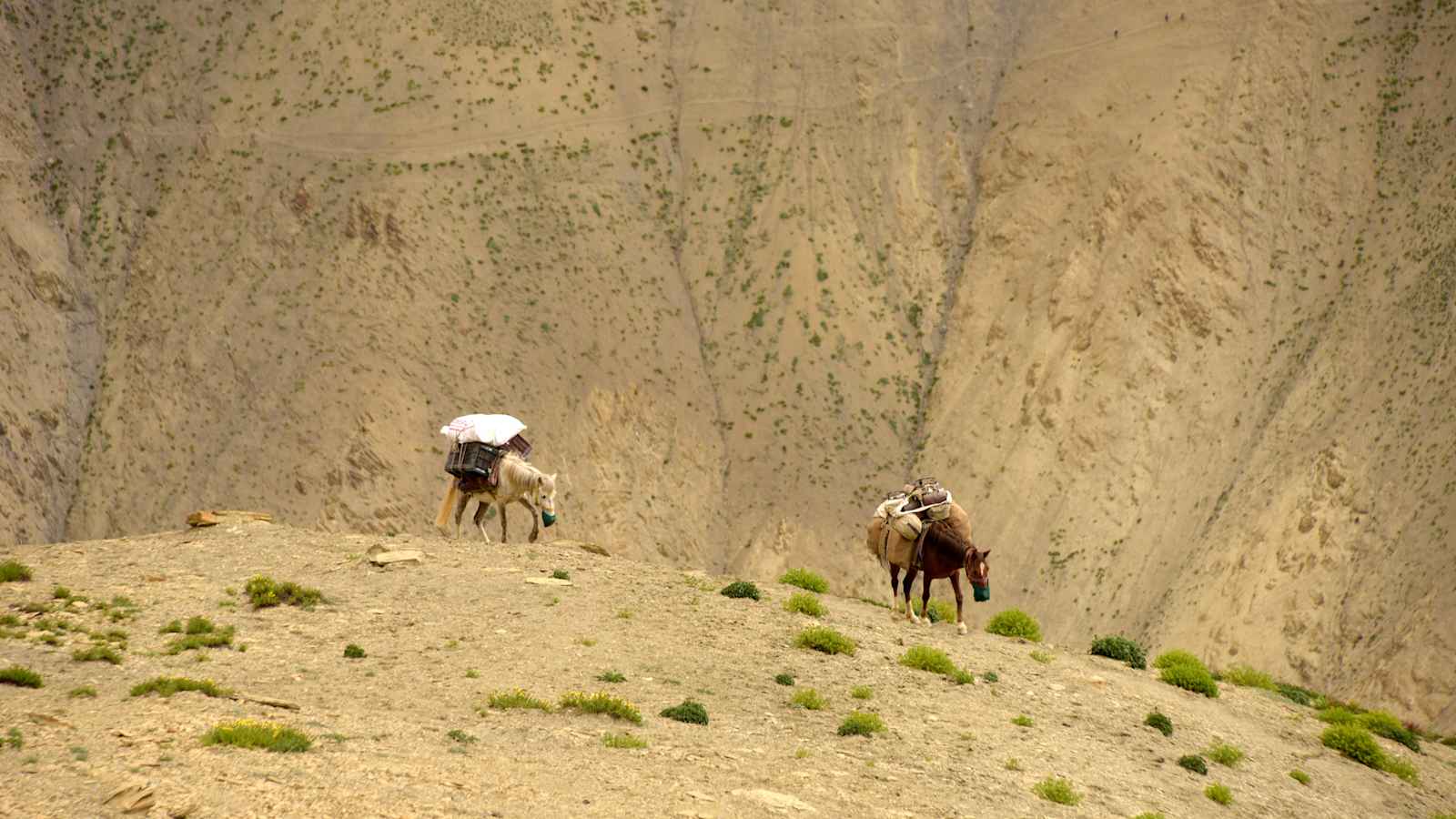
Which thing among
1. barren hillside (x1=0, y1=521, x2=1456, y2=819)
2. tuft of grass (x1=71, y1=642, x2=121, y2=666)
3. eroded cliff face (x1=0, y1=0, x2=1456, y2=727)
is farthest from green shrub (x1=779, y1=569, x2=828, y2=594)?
eroded cliff face (x1=0, y1=0, x2=1456, y2=727)

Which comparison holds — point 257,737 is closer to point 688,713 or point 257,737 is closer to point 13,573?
point 688,713

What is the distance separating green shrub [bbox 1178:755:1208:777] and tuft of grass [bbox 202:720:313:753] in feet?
51.1

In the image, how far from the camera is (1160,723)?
86.6 feet

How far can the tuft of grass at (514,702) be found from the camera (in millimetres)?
22609

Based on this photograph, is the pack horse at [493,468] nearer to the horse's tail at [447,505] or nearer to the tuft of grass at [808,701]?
the horse's tail at [447,505]

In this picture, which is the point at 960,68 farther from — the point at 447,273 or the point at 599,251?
the point at 447,273

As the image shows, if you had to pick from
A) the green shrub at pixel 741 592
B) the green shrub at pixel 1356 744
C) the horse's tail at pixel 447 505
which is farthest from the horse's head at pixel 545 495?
the green shrub at pixel 1356 744

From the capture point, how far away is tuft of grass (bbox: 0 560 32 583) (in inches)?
1073

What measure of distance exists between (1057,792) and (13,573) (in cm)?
2095

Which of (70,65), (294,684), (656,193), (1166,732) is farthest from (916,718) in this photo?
(70,65)

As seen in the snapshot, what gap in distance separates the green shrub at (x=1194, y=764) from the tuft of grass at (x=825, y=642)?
21.7ft

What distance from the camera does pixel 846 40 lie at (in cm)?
8050

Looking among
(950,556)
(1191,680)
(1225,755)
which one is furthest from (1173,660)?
(950,556)

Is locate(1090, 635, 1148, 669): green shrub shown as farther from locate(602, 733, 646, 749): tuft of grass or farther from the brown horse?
locate(602, 733, 646, 749): tuft of grass
